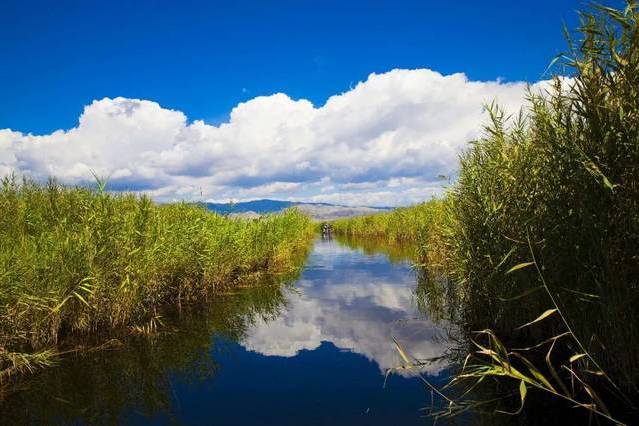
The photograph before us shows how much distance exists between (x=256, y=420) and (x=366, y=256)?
68.0ft

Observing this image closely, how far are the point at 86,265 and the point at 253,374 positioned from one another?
366 centimetres

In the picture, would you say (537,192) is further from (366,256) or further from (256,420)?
(366,256)

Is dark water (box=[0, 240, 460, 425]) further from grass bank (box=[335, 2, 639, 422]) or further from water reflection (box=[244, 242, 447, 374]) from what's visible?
grass bank (box=[335, 2, 639, 422])

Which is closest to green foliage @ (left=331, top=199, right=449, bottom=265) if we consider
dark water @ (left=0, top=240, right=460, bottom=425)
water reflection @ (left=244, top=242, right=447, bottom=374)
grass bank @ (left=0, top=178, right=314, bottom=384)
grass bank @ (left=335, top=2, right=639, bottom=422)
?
water reflection @ (left=244, top=242, right=447, bottom=374)

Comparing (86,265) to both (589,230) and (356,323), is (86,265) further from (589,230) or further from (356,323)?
(589,230)

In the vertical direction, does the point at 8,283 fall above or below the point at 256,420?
above

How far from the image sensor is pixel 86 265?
809 centimetres

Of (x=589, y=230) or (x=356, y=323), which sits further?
(x=356, y=323)

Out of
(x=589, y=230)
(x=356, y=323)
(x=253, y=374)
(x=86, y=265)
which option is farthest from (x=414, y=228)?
(x=589, y=230)

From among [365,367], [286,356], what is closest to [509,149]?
[365,367]

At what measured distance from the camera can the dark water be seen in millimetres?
6008

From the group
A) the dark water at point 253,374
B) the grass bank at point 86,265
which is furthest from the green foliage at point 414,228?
the grass bank at point 86,265

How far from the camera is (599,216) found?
4.55m

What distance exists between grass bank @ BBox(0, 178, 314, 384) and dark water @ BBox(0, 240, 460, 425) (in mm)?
725
